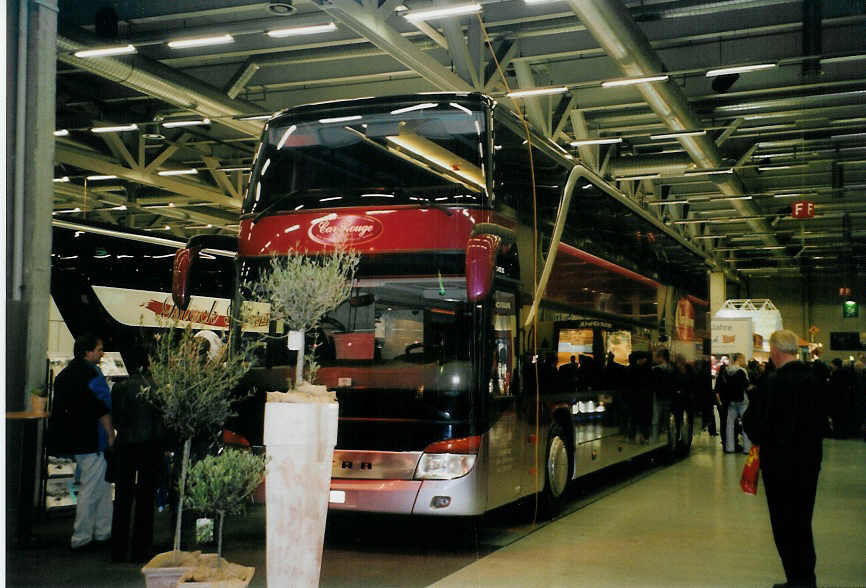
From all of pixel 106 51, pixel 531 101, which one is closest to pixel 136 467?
pixel 106 51

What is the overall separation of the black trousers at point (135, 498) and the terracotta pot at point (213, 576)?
2394 millimetres

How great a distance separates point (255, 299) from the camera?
7910 mm

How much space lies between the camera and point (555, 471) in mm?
9836

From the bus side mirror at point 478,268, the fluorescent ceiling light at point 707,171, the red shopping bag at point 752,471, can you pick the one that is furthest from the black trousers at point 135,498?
the fluorescent ceiling light at point 707,171

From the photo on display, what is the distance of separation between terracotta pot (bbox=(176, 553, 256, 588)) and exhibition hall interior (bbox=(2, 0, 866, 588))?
0.10ft

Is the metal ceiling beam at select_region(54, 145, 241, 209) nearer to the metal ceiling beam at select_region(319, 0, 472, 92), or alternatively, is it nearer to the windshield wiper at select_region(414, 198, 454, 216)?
the metal ceiling beam at select_region(319, 0, 472, 92)

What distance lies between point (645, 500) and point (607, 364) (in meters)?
1.61

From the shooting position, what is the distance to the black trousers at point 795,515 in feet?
20.6

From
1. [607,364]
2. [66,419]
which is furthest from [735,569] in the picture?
[66,419]

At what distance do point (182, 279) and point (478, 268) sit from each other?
8.05 ft

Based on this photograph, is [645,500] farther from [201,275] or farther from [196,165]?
[196,165]

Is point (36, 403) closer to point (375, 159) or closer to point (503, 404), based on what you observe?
point (375, 159)

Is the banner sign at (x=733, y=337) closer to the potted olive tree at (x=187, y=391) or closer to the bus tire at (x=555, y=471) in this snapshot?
the bus tire at (x=555, y=471)

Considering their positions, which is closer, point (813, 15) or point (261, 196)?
point (261, 196)
